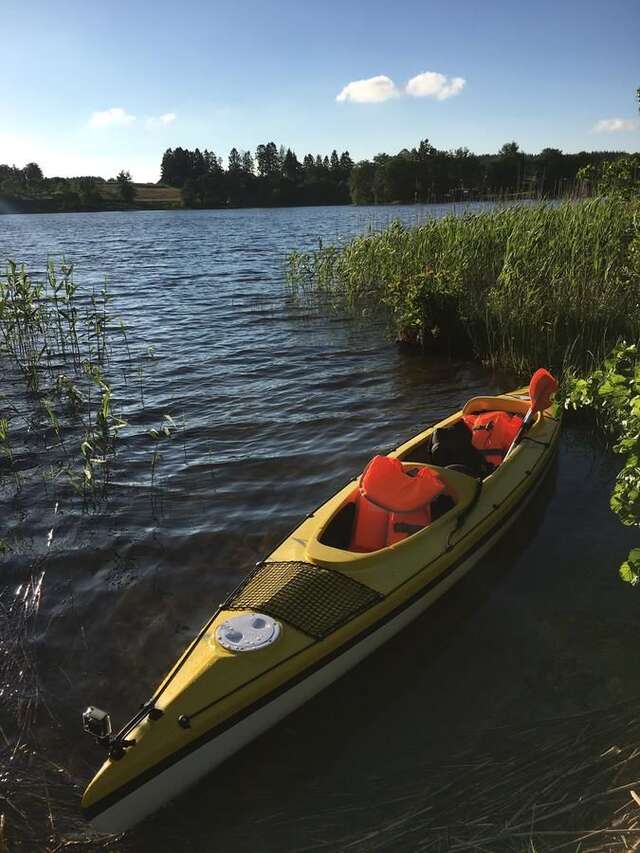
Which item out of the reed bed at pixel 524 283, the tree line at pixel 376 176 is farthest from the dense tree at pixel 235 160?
the reed bed at pixel 524 283

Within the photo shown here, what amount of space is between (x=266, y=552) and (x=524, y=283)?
6.00 meters

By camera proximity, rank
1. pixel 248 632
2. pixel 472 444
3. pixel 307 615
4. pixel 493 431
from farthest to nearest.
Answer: pixel 493 431
pixel 472 444
pixel 307 615
pixel 248 632

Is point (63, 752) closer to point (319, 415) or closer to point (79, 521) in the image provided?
point (79, 521)

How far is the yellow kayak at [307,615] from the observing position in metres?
3.13

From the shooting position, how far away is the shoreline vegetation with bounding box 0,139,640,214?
39.6 feet

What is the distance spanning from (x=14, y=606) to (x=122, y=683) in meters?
1.35

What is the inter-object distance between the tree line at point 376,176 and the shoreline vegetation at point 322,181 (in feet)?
0.13

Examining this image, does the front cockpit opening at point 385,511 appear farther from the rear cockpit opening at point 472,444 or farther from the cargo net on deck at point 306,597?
the rear cockpit opening at point 472,444

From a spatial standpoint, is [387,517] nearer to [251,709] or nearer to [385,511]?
[385,511]

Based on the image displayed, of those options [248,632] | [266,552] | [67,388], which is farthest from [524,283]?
[248,632]

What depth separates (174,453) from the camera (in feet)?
24.9

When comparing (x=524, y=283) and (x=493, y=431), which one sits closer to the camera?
(x=493, y=431)

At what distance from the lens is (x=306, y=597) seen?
403 cm

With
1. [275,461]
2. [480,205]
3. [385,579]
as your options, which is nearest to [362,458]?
[275,461]
